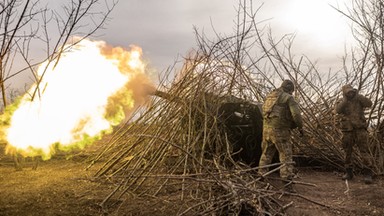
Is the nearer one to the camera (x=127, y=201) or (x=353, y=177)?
(x=127, y=201)

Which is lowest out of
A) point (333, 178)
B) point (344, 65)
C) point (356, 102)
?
point (333, 178)

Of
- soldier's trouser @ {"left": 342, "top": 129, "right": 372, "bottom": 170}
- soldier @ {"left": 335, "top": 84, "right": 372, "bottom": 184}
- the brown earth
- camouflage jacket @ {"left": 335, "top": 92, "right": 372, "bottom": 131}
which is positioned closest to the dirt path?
the brown earth

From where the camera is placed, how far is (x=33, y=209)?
Result: 4.60 metres

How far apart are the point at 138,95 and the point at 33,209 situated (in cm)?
337

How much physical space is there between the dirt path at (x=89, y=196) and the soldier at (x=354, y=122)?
587 millimetres

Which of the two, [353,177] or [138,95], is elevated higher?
[138,95]

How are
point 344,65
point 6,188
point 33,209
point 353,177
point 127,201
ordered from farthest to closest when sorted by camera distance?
point 344,65, point 353,177, point 6,188, point 127,201, point 33,209

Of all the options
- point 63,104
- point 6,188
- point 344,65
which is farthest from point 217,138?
point 344,65

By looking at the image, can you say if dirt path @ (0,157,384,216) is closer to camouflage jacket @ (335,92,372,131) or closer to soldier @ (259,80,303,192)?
soldier @ (259,80,303,192)

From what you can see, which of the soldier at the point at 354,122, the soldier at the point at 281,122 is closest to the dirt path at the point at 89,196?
the soldier at the point at 354,122

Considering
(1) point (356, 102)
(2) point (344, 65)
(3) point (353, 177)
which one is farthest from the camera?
(2) point (344, 65)

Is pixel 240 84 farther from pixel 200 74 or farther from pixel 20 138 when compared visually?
pixel 20 138

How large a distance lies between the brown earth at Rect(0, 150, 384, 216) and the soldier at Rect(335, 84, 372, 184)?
58 cm

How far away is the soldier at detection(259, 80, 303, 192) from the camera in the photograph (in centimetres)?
598
